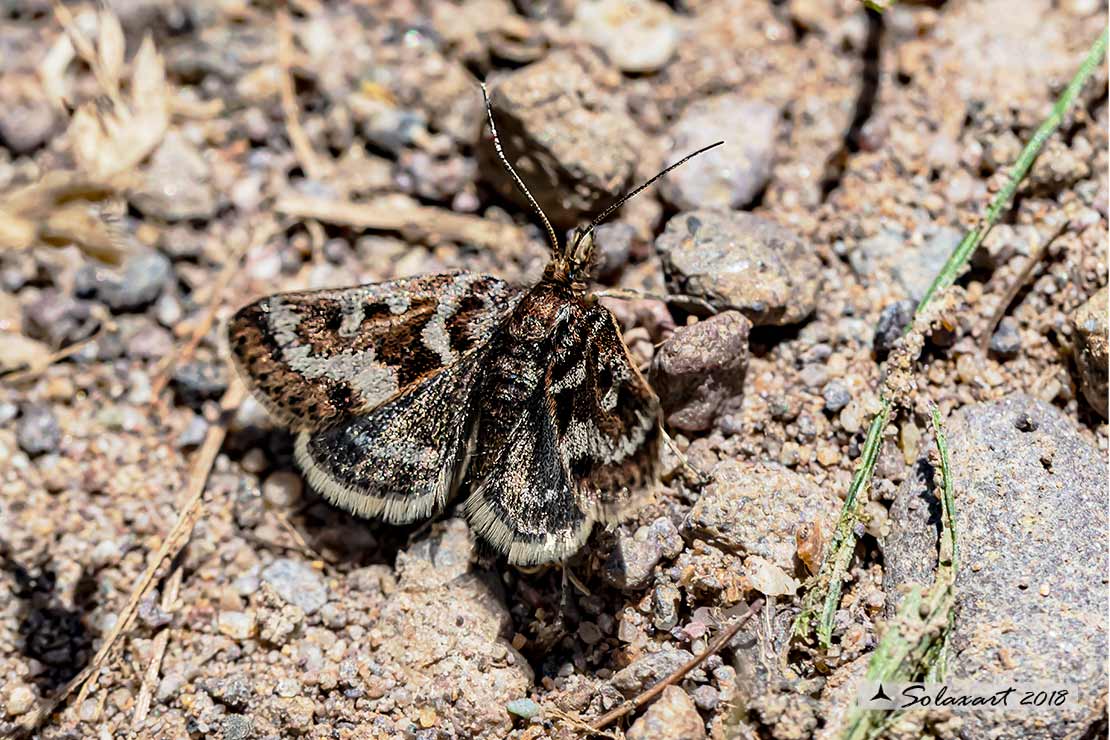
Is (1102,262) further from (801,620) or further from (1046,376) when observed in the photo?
(801,620)

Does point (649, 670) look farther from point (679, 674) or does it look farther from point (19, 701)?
point (19, 701)

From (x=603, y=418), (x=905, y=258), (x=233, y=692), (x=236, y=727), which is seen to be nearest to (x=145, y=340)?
→ (x=233, y=692)

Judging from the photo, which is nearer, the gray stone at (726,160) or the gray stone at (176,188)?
the gray stone at (726,160)

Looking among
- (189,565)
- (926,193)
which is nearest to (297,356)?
(189,565)

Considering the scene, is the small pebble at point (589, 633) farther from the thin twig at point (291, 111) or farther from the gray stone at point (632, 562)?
the thin twig at point (291, 111)

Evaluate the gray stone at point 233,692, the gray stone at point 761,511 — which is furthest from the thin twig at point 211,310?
the gray stone at point 761,511

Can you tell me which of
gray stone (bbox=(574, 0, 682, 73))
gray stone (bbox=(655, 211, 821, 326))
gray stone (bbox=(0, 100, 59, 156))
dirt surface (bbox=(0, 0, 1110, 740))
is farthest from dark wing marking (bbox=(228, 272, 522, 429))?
gray stone (bbox=(0, 100, 59, 156))
